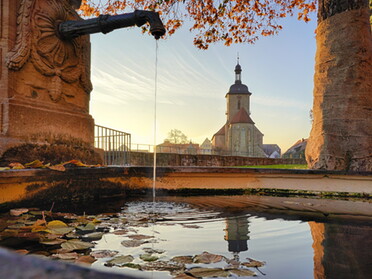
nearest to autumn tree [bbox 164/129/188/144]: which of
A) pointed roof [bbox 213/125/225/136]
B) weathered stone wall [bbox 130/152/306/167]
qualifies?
pointed roof [bbox 213/125/225/136]

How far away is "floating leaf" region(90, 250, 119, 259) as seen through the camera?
4.89ft

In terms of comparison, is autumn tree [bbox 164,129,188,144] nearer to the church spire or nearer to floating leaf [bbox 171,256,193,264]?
the church spire

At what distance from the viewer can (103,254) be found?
1516 mm

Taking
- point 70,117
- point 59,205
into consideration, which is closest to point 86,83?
point 70,117

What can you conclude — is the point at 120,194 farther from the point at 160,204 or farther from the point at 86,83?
the point at 86,83

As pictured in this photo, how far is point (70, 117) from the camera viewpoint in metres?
4.43

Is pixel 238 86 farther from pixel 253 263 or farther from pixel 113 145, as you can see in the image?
pixel 253 263

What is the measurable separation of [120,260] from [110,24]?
3.60m

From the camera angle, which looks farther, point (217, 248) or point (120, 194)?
point (120, 194)

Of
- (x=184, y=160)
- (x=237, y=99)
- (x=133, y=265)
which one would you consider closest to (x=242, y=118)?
(x=237, y=99)

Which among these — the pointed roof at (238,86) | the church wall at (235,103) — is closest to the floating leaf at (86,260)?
the church wall at (235,103)

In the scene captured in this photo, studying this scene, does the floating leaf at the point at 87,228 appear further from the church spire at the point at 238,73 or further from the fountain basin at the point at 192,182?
the church spire at the point at 238,73

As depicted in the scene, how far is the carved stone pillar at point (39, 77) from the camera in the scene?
3.61m

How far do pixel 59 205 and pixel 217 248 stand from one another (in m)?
2.11
